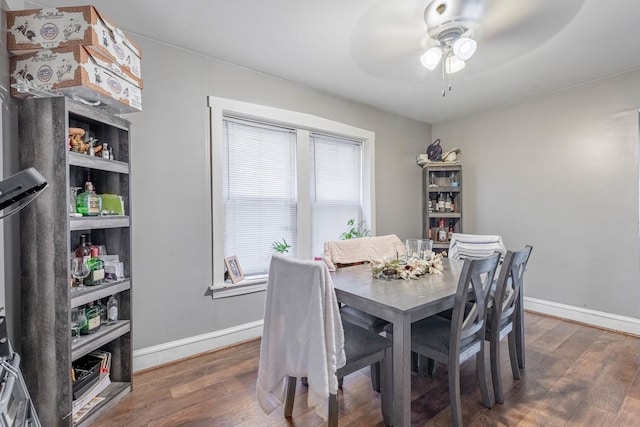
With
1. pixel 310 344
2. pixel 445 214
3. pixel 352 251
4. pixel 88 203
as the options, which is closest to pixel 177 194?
pixel 88 203

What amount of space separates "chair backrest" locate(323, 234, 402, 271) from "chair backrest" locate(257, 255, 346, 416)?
0.87m

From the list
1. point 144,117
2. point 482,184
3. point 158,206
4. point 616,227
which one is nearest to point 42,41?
point 144,117

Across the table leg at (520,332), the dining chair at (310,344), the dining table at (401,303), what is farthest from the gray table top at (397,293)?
the table leg at (520,332)

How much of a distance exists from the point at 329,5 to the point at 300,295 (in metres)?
1.75

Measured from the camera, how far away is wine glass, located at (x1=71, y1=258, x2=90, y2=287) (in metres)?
1.68

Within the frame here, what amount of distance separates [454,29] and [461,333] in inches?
72.7

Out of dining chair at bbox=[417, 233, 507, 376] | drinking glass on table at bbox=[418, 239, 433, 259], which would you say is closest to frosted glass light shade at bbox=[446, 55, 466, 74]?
A: drinking glass on table at bbox=[418, 239, 433, 259]

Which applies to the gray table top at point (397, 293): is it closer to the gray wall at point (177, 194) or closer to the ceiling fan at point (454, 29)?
the gray wall at point (177, 194)

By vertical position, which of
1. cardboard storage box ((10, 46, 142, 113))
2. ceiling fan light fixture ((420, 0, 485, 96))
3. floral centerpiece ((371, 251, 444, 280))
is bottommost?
floral centerpiece ((371, 251, 444, 280))

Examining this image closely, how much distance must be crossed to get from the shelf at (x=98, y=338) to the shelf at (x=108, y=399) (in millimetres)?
308

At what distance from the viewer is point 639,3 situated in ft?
6.02

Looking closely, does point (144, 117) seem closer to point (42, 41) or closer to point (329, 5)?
point (42, 41)

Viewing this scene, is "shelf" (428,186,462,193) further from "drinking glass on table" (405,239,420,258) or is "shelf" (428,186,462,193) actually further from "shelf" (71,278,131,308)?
→ "shelf" (71,278,131,308)

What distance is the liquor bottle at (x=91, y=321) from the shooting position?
1.73 meters
